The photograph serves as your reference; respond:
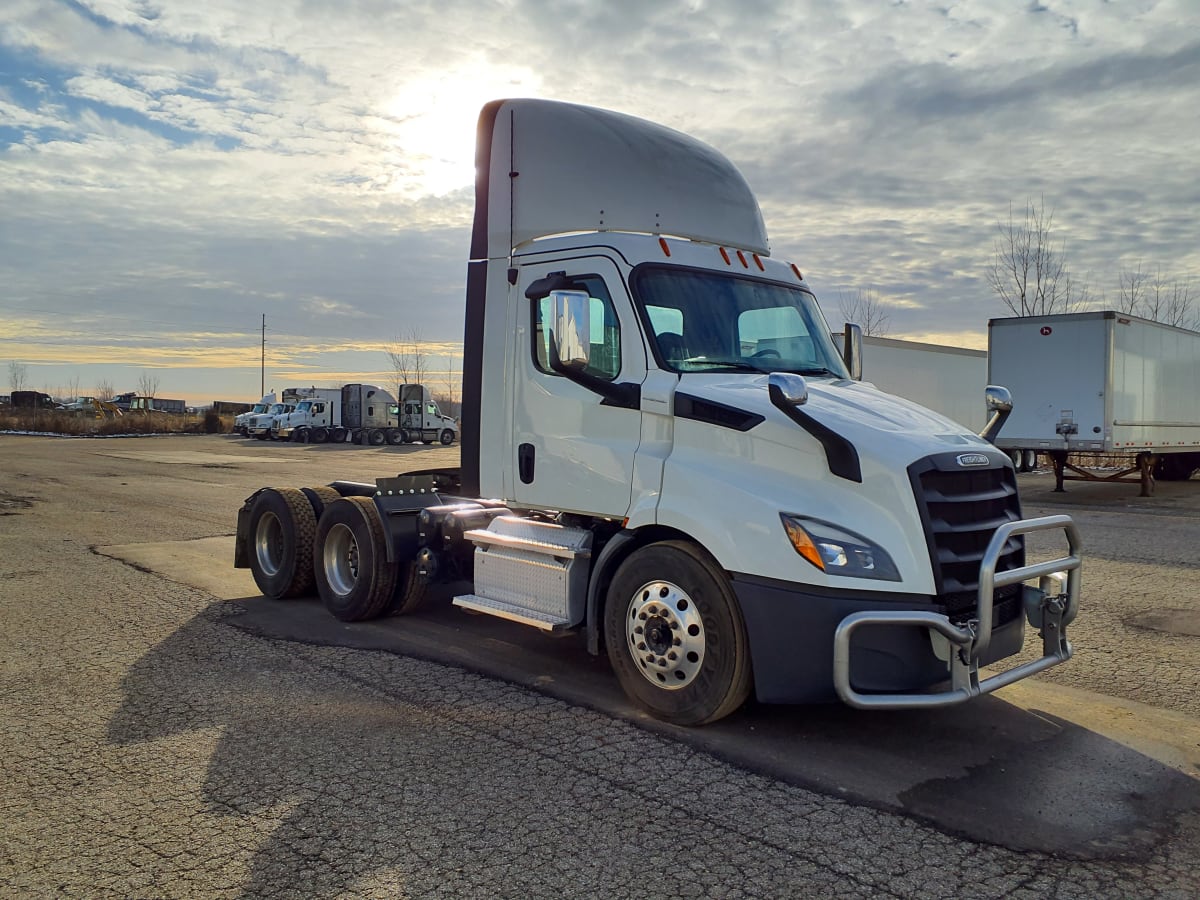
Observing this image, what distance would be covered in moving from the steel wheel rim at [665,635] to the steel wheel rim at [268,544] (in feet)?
15.5

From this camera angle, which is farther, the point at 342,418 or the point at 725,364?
the point at 342,418

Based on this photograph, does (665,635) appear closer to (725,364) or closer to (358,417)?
(725,364)

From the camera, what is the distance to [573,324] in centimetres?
544

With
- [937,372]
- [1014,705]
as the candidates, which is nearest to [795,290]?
[1014,705]

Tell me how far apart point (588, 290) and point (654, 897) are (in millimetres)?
3540

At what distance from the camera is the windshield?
5.56 m

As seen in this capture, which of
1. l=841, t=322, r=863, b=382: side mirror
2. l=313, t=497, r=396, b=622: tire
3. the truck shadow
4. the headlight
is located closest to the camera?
the truck shadow

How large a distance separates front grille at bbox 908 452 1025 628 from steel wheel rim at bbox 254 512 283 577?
6.17 metres

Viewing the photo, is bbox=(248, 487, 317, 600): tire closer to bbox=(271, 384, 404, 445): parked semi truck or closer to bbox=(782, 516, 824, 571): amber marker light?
bbox=(782, 516, 824, 571): amber marker light

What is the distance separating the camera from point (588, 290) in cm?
580

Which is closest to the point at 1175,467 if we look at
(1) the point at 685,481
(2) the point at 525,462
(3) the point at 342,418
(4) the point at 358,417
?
(2) the point at 525,462

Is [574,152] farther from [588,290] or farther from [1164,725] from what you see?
[1164,725]

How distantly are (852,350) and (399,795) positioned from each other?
170 inches

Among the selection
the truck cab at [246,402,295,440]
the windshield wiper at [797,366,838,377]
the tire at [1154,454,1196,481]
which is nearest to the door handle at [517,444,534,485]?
the windshield wiper at [797,366,838,377]
